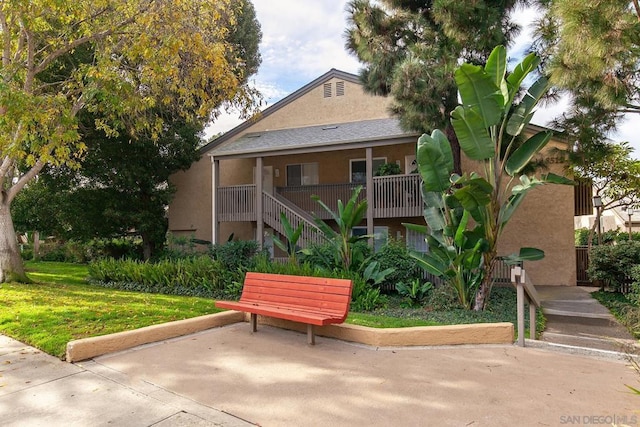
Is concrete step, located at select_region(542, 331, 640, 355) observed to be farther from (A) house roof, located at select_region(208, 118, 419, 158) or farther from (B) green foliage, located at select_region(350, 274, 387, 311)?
(A) house roof, located at select_region(208, 118, 419, 158)

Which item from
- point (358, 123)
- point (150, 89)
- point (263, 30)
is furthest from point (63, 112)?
point (263, 30)

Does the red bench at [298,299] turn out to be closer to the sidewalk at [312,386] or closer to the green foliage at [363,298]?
the sidewalk at [312,386]

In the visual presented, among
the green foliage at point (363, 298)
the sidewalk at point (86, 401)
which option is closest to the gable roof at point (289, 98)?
the green foliage at point (363, 298)

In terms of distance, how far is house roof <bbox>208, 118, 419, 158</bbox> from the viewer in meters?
13.3

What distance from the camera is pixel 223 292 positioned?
11.4 m

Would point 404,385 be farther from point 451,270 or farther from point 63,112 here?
point 63,112

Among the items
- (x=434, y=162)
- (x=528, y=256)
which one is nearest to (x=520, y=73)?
(x=434, y=162)

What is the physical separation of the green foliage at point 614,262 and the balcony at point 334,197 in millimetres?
4926

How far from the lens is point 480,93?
7320mm

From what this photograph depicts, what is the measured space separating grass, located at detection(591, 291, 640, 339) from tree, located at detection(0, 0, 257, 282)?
9865 millimetres

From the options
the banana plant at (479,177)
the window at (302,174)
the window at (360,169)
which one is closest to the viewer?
the banana plant at (479,177)

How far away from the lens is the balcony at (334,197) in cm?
1313

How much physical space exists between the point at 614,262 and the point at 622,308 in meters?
2.92

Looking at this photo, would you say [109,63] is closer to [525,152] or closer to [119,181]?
[119,181]
